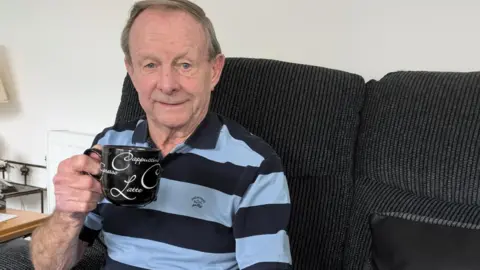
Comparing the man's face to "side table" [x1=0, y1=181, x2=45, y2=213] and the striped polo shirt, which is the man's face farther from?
"side table" [x1=0, y1=181, x2=45, y2=213]

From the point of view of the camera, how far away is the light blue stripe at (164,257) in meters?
1.08

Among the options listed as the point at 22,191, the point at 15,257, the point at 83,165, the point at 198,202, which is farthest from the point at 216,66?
the point at 22,191

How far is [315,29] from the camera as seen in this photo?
1656 millimetres

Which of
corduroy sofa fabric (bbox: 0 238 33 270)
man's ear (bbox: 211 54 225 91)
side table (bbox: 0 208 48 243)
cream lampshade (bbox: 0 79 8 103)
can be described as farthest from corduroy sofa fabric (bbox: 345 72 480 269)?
cream lampshade (bbox: 0 79 8 103)

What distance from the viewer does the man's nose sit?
1118mm

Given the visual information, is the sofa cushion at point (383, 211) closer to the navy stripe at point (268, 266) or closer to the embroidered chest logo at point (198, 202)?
the navy stripe at point (268, 266)

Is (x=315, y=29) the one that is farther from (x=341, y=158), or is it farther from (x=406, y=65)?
(x=341, y=158)

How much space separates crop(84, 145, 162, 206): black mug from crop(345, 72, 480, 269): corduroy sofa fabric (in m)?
0.65

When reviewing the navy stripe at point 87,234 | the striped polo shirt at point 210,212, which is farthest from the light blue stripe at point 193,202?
the navy stripe at point 87,234

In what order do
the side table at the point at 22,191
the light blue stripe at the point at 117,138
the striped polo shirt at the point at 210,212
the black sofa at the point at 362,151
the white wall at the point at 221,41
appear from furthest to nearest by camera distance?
the side table at the point at 22,191
the white wall at the point at 221,41
the light blue stripe at the point at 117,138
the black sofa at the point at 362,151
the striped polo shirt at the point at 210,212

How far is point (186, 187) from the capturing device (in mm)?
1124

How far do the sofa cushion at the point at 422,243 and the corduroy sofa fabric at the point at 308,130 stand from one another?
0.18 m

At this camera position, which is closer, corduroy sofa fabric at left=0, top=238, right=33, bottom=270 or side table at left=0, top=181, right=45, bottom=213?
corduroy sofa fabric at left=0, top=238, right=33, bottom=270

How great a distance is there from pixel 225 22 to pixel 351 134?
2.51 ft
